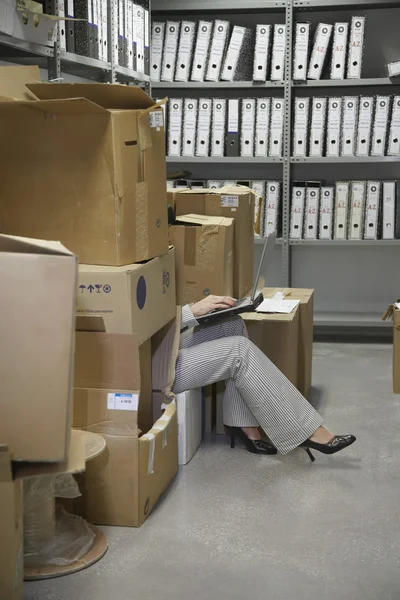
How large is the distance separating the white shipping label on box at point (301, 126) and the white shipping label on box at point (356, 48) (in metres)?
0.28

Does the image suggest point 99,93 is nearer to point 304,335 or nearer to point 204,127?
point 304,335

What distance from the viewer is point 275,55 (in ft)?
14.3

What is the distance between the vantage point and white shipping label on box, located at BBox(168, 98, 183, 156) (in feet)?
14.6

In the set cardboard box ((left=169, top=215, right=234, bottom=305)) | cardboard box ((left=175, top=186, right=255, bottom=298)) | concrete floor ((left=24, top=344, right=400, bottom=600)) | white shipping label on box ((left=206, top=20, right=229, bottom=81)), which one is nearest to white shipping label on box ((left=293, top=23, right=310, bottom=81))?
white shipping label on box ((left=206, top=20, right=229, bottom=81))

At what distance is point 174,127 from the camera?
4.46m

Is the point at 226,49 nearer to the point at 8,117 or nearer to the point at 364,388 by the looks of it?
the point at 364,388

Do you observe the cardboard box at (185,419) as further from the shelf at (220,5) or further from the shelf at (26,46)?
the shelf at (220,5)

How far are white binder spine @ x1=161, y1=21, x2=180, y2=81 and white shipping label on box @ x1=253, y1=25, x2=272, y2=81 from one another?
45 cm

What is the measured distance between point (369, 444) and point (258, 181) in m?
1.97

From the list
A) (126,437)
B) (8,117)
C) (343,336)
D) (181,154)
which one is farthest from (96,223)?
(343,336)

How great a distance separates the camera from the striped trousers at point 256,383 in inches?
106

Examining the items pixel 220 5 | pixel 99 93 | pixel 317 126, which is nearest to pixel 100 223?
pixel 99 93

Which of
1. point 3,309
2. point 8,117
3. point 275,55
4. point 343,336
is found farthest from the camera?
point 343,336

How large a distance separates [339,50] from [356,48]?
9cm
